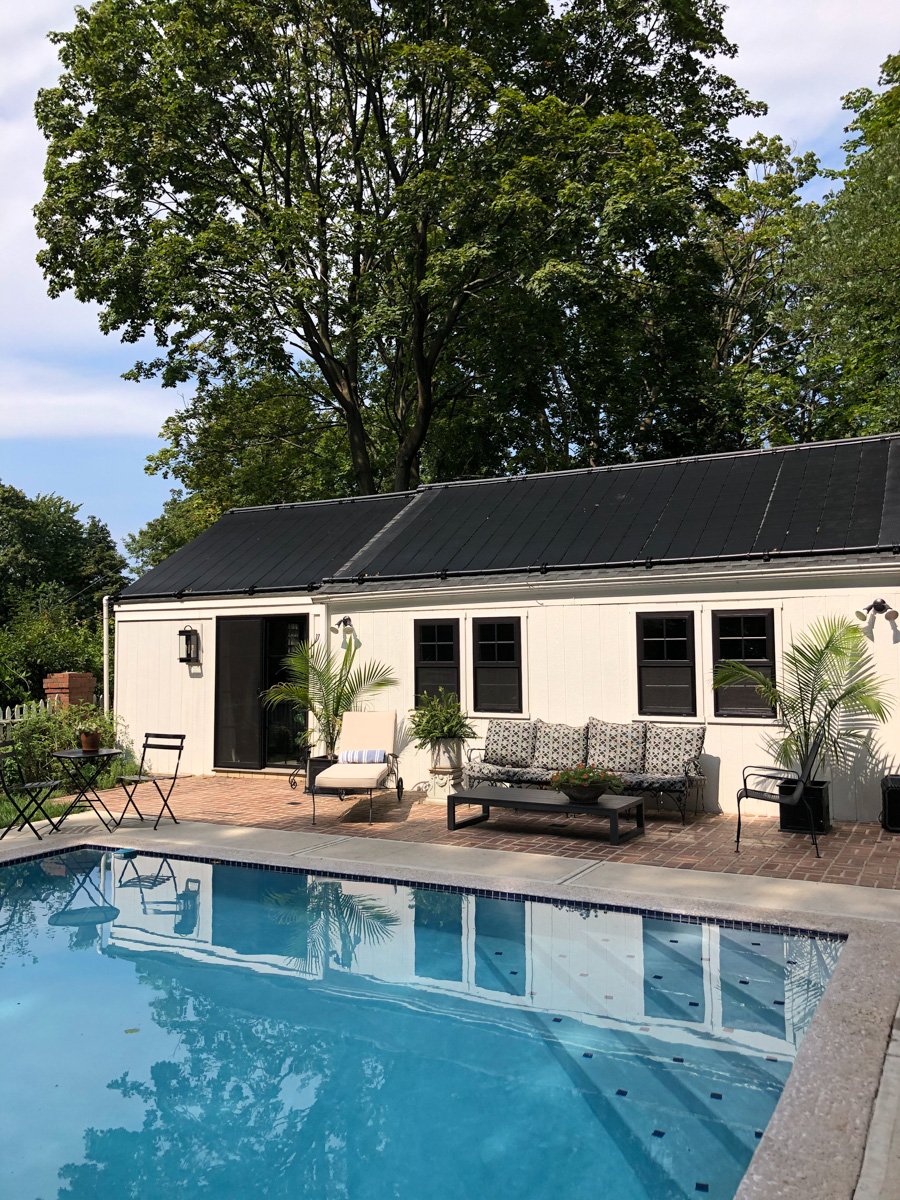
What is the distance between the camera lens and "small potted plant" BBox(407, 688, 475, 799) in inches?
476

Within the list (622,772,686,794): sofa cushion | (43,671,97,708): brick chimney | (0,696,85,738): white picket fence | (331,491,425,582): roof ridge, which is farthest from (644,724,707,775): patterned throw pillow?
(43,671,97,708): brick chimney

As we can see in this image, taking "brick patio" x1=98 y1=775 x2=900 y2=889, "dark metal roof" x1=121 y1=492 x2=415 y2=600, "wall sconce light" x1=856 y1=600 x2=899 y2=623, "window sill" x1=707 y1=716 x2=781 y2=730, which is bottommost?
"brick patio" x1=98 y1=775 x2=900 y2=889

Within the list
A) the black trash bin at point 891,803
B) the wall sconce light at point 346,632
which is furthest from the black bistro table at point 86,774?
the black trash bin at point 891,803

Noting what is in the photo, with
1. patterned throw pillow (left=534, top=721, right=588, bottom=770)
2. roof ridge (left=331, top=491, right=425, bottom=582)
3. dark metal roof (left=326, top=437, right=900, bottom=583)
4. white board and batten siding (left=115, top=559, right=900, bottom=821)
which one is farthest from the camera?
roof ridge (left=331, top=491, right=425, bottom=582)

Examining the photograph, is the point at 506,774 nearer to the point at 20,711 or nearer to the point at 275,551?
the point at 275,551

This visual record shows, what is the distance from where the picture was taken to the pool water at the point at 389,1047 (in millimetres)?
4137

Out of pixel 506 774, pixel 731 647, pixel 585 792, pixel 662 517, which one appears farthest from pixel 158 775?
pixel 731 647

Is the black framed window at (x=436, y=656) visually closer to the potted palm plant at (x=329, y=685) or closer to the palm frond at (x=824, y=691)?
the potted palm plant at (x=329, y=685)

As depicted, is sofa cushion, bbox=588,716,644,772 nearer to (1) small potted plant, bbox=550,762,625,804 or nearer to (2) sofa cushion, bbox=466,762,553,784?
(2) sofa cushion, bbox=466,762,553,784

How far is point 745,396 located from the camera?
882 inches

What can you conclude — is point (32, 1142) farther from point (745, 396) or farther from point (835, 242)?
point (745, 396)

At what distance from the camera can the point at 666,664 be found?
36.2ft

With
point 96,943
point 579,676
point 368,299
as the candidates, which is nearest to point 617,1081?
point 96,943

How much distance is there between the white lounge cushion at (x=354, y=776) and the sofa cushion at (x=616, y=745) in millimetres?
2596
